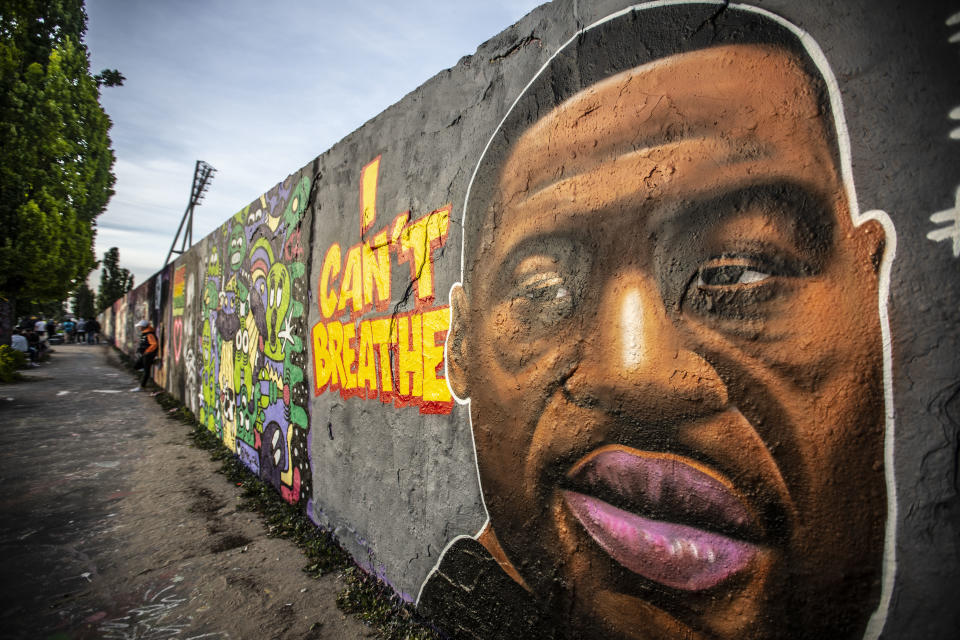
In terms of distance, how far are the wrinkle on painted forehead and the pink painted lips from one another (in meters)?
1.06

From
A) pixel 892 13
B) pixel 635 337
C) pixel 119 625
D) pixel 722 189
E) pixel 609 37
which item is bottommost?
pixel 119 625

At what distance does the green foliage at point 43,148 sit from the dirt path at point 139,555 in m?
7.21

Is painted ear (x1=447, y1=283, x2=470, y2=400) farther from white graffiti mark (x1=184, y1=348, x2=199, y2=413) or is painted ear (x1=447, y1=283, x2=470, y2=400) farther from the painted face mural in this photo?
white graffiti mark (x1=184, y1=348, x2=199, y2=413)

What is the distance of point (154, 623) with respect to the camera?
248cm

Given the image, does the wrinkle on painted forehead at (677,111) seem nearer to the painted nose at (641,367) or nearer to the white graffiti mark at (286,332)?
the painted nose at (641,367)

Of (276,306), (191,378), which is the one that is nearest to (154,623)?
(276,306)

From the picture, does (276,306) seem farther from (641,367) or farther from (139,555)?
(641,367)

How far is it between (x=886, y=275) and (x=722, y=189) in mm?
480

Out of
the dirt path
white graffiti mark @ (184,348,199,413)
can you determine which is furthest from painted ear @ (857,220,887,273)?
white graffiti mark @ (184,348,199,413)

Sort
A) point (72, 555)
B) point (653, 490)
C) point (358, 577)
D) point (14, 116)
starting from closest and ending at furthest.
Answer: point (653, 490), point (358, 577), point (72, 555), point (14, 116)

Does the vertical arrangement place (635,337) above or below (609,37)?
below

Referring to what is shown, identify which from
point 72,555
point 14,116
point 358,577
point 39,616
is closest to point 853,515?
point 358,577

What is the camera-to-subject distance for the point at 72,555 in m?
3.21

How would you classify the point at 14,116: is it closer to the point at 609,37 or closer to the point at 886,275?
the point at 609,37
